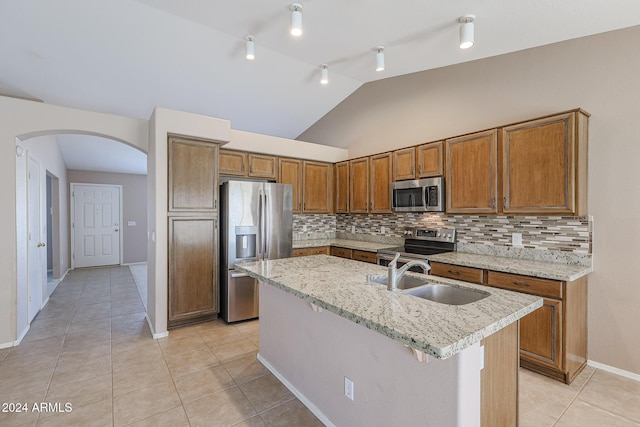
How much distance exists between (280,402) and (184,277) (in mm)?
1971

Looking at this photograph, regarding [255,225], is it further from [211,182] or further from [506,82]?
[506,82]

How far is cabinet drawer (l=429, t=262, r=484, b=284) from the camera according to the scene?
2.84m

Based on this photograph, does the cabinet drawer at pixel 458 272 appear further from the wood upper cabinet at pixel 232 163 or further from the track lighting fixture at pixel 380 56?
the wood upper cabinet at pixel 232 163

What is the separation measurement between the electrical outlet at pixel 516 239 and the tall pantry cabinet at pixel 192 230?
11.0 ft

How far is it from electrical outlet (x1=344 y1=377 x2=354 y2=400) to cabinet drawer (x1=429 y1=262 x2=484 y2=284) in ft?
5.73

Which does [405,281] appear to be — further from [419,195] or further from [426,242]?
[426,242]

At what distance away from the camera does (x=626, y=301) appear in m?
2.52

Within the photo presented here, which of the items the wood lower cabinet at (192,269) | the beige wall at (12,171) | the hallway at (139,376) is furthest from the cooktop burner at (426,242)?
the beige wall at (12,171)

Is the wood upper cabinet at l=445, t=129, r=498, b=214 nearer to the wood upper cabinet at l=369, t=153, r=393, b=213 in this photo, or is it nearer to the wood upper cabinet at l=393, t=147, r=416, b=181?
the wood upper cabinet at l=393, t=147, r=416, b=181

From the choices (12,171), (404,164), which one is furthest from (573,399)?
(12,171)

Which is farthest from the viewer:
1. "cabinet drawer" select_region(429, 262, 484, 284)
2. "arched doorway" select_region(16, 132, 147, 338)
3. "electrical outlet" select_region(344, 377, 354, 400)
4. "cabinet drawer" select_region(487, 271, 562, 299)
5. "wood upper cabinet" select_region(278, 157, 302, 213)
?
"wood upper cabinet" select_region(278, 157, 302, 213)

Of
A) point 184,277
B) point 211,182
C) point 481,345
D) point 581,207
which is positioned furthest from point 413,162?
point 184,277

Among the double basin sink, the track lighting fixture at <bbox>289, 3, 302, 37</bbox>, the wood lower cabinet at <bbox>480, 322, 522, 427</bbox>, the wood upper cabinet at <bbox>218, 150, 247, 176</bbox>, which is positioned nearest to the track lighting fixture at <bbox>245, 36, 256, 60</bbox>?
the track lighting fixture at <bbox>289, 3, 302, 37</bbox>

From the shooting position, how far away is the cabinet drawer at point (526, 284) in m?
2.38
